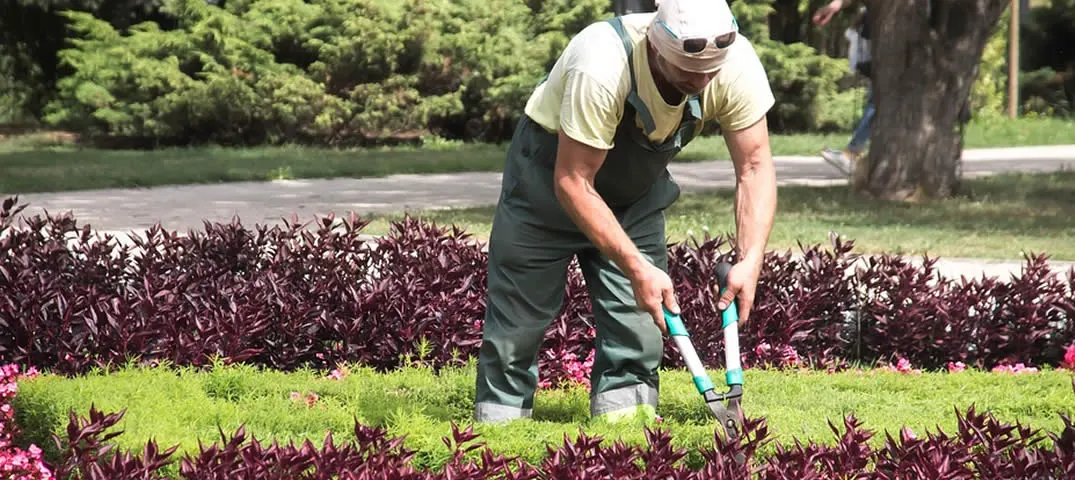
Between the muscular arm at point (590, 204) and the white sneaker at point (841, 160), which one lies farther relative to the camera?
the white sneaker at point (841, 160)

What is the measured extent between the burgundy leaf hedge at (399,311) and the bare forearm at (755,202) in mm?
1729

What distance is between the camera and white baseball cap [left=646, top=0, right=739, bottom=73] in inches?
146

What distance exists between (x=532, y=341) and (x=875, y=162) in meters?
8.13

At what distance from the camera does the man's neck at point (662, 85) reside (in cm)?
396

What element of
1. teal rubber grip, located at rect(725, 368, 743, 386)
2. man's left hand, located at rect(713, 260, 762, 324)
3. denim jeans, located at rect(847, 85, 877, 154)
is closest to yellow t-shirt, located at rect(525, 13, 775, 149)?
man's left hand, located at rect(713, 260, 762, 324)

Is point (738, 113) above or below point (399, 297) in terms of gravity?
above

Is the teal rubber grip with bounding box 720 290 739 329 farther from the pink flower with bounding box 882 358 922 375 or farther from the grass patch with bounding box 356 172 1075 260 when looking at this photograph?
the grass patch with bounding box 356 172 1075 260

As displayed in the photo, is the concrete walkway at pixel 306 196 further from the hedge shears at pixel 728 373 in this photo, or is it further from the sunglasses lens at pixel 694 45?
the sunglasses lens at pixel 694 45

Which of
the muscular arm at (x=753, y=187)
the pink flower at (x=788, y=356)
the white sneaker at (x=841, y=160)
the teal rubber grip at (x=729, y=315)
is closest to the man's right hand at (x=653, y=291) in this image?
the teal rubber grip at (x=729, y=315)

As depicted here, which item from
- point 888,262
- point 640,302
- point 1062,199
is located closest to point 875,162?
point 1062,199

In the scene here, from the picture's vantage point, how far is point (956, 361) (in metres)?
6.23

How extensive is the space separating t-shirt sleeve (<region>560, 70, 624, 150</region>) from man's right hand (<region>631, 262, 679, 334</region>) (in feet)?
1.12

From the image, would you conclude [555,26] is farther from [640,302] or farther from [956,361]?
[640,302]

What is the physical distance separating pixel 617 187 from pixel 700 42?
793 millimetres
